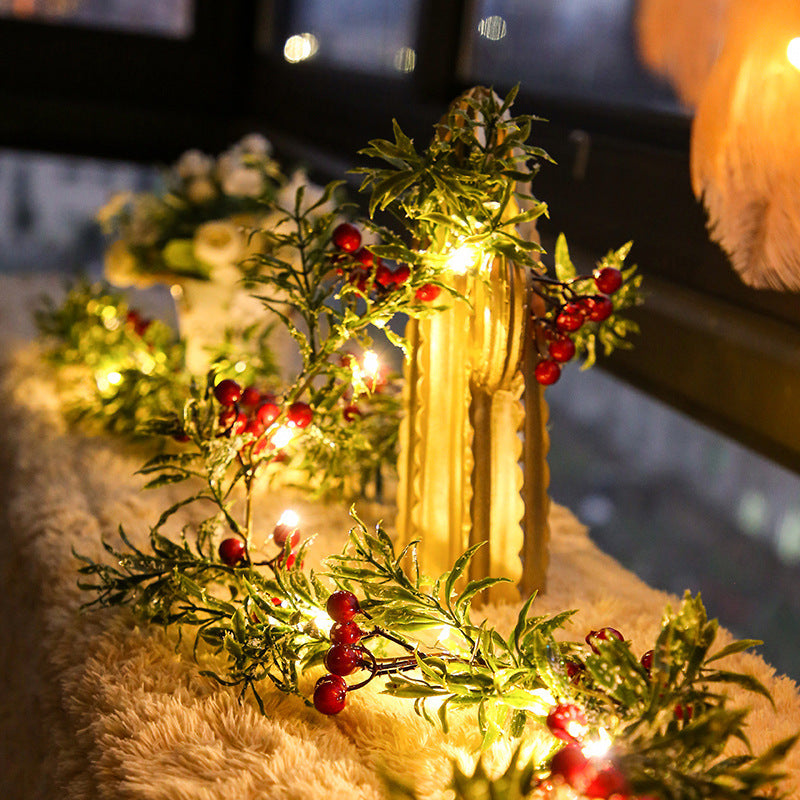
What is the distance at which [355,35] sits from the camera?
1.93 m

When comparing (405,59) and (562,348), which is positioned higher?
(405,59)

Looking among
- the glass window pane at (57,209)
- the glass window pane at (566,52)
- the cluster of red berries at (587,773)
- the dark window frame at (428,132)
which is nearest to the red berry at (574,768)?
the cluster of red berries at (587,773)

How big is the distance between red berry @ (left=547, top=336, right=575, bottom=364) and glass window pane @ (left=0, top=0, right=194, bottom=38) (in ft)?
6.92

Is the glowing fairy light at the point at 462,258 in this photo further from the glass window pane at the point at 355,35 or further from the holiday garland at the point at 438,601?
the glass window pane at the point at 355,35

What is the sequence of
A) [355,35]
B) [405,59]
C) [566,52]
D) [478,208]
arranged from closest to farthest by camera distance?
[478,208] < [566,52] < [405,59] < [355,35]

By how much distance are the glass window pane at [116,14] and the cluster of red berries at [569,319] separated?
2.10m

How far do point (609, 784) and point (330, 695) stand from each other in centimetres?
20

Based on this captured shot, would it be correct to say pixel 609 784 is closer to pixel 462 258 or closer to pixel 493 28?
pixel 462 258

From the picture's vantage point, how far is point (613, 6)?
1.18 m

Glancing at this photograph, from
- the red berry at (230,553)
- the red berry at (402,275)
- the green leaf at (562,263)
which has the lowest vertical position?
the red berry at (230,553)

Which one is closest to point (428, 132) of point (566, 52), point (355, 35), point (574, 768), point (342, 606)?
point (566, 52)

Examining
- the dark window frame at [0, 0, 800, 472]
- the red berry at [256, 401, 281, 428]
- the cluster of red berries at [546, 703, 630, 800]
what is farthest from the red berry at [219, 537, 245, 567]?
the dark window frame at [0, 0, 800, 472]

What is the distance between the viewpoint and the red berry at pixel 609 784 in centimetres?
43

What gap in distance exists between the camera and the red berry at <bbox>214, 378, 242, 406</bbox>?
0.69 meters
